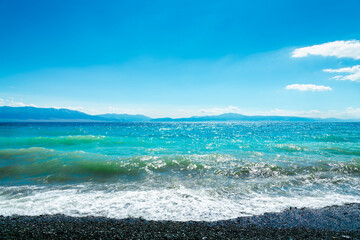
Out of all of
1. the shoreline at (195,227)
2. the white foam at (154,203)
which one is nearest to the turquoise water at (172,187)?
the white foam at (154,203)

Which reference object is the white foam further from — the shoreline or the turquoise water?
the shoreline

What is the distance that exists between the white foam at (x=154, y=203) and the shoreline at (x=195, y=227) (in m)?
0.46

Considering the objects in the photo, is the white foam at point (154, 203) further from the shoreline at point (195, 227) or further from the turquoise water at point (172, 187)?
the shoreline at point (195, 227)

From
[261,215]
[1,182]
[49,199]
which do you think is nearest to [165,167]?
[49,199]

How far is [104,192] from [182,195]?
3.93m

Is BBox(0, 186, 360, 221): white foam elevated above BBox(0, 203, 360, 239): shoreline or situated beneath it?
situated beneath

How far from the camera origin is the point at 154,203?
7.98 metres

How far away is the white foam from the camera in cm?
704

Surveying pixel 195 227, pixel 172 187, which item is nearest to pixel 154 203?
pixel 172 187

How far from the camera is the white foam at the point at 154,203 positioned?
7.04 meters

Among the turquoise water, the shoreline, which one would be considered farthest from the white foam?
the shoreline

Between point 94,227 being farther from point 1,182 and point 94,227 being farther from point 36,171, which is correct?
point 36,171

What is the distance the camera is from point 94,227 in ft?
19.4

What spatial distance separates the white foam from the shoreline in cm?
46
